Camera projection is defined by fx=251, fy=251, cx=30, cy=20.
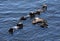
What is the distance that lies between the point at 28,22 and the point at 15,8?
3.89m

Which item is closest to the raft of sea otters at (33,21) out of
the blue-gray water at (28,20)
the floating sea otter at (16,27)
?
the floating sea otter at (16,27)

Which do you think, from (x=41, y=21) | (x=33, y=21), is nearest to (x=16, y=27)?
(x=33, y=21)

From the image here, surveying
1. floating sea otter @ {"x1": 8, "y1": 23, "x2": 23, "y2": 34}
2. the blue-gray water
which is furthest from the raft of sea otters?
the blue-gray water

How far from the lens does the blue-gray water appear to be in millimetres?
21578

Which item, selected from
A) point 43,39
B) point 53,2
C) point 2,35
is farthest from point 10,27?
point 53,2

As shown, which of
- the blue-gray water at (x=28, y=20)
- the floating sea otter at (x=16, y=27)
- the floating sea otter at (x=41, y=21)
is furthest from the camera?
the floating sea otter at (x=41, y=21)

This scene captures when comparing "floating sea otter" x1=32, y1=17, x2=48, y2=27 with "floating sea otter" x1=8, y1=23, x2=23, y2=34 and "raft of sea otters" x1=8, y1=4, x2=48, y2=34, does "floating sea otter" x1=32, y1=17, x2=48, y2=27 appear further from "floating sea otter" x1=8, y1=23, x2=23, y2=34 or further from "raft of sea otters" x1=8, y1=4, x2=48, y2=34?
"floating sea otter" x1=8, y1=23, x2=23, y2=34

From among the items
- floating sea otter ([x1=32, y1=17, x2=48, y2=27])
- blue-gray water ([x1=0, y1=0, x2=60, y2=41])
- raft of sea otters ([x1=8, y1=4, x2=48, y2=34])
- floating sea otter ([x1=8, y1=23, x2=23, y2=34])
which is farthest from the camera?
floating sea otter ([x1=32, y1=17, x2=48, y2=27])

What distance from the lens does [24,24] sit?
77.0 ft

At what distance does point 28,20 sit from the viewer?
24.3 metres

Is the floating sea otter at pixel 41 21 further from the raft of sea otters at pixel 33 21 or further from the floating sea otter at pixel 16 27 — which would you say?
the floating sea otter at pixel 16 27

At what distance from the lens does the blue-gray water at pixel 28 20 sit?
21.6 m

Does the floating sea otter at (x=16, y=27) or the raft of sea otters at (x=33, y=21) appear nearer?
the floating sea otter at (x=16, y=27)

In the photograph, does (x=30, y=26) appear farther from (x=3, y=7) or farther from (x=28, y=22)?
(x=3, y=7)
